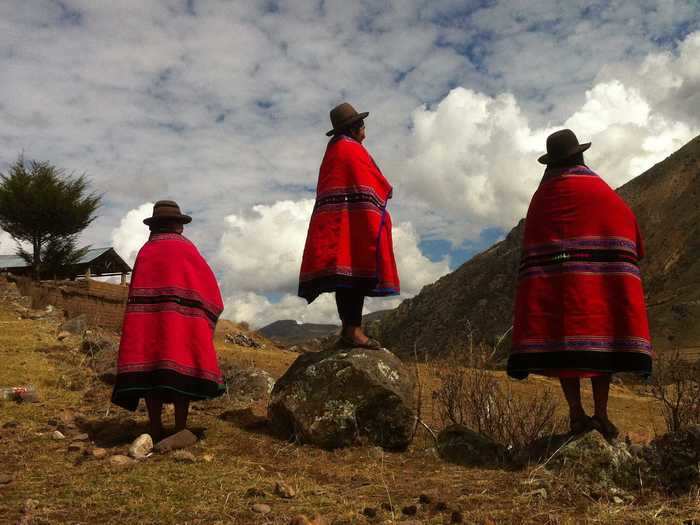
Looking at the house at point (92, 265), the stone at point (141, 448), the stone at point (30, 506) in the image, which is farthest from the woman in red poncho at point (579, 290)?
the house at point (92, 265)

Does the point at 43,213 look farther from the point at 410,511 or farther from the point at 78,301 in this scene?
the point at 410,511

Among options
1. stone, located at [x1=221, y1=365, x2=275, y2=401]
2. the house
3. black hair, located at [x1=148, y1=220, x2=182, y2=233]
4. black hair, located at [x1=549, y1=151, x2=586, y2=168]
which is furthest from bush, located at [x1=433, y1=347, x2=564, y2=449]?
the house

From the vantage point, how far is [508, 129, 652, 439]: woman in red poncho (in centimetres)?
450

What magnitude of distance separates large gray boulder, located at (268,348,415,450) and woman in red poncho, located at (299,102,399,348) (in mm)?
375

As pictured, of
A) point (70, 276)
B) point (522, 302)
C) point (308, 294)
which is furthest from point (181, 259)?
point (70, 276)

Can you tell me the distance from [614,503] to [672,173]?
65041 millimetres

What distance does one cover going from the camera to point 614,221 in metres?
4.70

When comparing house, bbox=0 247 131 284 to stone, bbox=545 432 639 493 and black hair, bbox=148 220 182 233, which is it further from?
stone, bbox=545 432 639 493

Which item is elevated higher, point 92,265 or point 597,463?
point 92,265

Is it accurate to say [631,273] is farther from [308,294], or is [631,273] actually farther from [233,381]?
[233,381]

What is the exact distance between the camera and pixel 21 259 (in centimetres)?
3428

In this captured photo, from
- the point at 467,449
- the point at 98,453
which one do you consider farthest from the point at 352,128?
the point at 98,453

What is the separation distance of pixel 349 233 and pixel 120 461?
2754mm

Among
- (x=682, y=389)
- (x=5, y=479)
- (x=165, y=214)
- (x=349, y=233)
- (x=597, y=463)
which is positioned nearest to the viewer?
(x=597, y=463)
